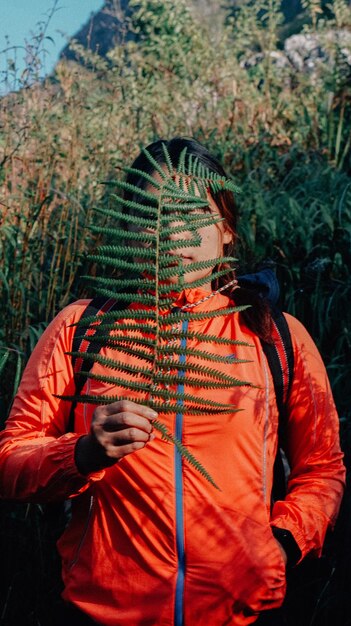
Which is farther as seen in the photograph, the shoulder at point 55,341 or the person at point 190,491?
the shoulder at point 55,341

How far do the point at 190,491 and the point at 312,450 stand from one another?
1.32 feet

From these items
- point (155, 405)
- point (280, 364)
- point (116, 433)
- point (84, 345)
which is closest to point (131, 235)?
point (155, 405)

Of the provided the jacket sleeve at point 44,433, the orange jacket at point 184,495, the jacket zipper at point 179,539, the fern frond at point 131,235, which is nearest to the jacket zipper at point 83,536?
the orange jacket at point 184,495

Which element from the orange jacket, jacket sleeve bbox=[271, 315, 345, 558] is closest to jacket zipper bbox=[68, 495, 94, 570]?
the orange jacket

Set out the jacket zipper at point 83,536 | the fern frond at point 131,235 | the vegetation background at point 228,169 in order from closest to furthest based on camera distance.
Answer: the fern frond at point 131,235
the jacket zipper at point 83,536
the vegetation background at point 228,169

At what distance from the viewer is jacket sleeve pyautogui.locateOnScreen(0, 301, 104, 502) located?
1.58 metres

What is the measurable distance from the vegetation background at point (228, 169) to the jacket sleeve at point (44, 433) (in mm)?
332

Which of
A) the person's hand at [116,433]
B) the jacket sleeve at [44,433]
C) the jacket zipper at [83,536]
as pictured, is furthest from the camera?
the jacket zipper at [83,536]

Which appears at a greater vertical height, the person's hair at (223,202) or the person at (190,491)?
the person's hair at (223,202)

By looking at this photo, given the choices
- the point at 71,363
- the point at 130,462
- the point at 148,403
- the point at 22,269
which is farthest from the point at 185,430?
the point at 22,269

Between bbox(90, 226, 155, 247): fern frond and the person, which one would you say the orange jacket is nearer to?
the person

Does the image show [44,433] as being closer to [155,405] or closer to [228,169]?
[155,405]

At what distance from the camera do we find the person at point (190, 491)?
1616 millimetres

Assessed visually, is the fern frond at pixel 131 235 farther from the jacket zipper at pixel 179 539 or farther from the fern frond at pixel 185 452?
the jacket zipper at pixel 179 539
